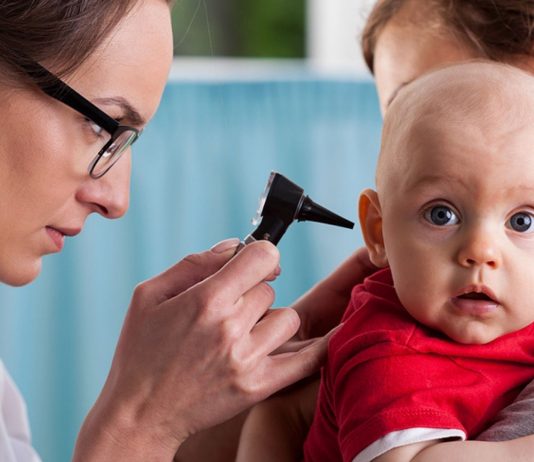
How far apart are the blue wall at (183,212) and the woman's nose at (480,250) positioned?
1.85 m

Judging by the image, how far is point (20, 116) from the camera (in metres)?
1.21

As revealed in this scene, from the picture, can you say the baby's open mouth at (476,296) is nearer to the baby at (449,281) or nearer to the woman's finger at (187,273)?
the baby at (449,281)

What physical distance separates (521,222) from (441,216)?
85mm

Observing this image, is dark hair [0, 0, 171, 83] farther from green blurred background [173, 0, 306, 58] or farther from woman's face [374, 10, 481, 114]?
green blurred background [173, 0, 306, 58]

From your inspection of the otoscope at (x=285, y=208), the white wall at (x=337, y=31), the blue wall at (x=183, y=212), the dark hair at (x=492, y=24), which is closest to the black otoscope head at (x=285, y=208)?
the otoscope at (x=285, y=208)

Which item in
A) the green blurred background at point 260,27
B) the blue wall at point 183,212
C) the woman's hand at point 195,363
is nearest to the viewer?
the woman's hand at point 195,363

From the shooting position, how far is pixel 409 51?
54.1 inches

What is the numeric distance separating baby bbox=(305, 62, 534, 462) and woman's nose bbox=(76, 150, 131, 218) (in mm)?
422

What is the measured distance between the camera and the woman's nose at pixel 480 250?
0.94 metres

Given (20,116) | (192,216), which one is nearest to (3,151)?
(20,116)

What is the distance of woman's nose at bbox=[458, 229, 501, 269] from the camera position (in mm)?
944

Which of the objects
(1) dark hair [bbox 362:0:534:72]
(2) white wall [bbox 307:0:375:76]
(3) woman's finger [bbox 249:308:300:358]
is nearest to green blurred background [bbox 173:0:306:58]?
(2) white wall [bbox 307:0:375:76]

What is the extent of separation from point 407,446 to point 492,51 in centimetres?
62

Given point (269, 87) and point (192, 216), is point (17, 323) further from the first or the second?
point (269, 87)
